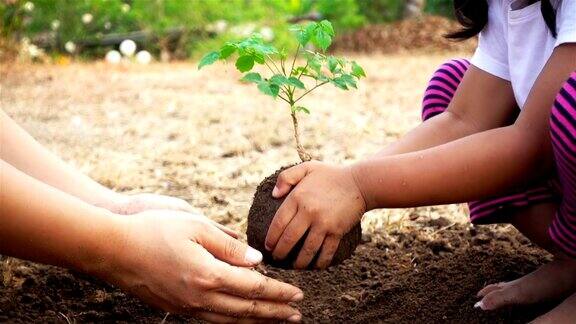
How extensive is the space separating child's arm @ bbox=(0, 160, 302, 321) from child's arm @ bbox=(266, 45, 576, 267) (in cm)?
17

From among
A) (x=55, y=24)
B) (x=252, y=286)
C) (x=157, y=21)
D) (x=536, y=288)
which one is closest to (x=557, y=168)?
(x=536, y=288)

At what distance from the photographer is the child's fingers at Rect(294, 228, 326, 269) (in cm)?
176

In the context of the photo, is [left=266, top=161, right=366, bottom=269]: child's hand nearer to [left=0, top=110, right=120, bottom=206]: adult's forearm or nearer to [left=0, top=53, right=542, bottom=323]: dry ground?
[left=0, top=53, right=542, bottom=323]: dry ground

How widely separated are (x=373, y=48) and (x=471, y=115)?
9.20 meters

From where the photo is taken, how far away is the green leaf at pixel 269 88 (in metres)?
1.78

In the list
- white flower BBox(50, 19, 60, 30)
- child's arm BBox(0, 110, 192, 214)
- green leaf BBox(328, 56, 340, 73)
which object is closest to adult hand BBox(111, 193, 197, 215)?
child's arm BBox(0, 110, 192, 214)

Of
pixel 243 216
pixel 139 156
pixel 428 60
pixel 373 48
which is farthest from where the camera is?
pixel 373 48

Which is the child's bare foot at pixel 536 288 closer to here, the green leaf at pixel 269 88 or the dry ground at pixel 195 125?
the dry ground at pixel 195 125

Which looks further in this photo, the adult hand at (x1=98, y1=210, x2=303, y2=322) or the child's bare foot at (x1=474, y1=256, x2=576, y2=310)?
the child's bare foot at (x1=474, y1=256, x2=576, y2=310)

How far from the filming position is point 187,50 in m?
10.2

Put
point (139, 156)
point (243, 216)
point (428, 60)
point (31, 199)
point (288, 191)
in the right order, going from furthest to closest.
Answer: point (428, 60), point (139, 156), point (243, 216), point (288, 191), point (31, 199)

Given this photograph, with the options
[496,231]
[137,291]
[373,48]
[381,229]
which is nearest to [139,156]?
[381,229]

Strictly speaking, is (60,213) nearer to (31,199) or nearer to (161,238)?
(31,199)

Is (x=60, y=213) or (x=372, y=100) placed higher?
(x=60, y=213)
